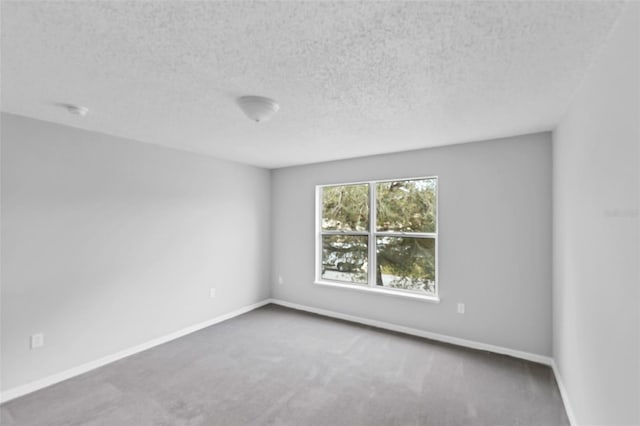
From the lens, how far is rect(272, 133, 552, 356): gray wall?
297 cm

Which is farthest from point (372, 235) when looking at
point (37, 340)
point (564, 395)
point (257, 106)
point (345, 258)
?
point (37, 340)

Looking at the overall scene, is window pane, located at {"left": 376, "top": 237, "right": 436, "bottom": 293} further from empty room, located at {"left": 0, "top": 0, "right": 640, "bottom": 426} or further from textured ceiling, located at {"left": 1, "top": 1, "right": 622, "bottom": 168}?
textured ceiling, located at {"left": 1, "top": 1, "right": 622, "bottom": 168}

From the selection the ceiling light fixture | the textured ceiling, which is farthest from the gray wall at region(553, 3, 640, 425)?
the ceiling light fixture

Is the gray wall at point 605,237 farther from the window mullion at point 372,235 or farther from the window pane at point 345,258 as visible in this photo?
the window pane at point 345,258

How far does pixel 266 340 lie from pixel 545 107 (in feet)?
11.9

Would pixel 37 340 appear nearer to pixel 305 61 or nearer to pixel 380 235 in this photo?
pixel 305 61

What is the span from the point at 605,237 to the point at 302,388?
93.2 inches

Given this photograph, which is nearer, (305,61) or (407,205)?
(305,61)

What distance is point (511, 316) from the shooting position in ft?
10.1

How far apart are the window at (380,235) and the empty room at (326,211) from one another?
0.04 metres

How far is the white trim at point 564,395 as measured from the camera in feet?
6.71

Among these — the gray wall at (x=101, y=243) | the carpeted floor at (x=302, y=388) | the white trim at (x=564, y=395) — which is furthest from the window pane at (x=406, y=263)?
the gray wall at (x=101, y=243)

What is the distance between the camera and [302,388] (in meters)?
2.52

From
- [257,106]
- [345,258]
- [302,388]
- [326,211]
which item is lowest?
[302,388]
